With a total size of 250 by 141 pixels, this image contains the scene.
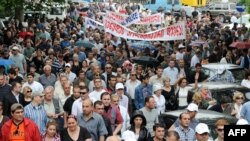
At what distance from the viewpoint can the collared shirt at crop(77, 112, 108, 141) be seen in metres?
12.8

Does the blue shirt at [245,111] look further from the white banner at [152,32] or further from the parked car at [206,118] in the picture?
the white banner at [152,32]

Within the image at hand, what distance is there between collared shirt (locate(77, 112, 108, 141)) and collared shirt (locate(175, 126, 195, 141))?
1.14 metres

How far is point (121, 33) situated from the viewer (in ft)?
84.4

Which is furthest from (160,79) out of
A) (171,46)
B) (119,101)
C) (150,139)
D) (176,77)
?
(171,46)

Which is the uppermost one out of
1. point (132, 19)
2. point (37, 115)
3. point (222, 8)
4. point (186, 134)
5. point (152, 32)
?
point (37, 115)

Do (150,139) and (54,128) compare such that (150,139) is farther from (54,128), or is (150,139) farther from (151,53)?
(151,53)

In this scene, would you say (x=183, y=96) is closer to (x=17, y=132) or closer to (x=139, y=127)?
(x=139, y=127)

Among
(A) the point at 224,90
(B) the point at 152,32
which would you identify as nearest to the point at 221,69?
(A) the point at 224,90

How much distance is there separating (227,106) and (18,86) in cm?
387

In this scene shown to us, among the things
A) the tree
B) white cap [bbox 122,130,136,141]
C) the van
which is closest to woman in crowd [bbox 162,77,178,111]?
white cap [bbox 122,130,136,141]

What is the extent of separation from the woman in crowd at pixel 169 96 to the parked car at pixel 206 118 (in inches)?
90.0

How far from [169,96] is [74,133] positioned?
5.25m

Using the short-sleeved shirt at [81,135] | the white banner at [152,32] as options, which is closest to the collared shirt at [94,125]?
the short-sleeved shirt at [81,135]

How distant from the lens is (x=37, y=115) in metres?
13.5
